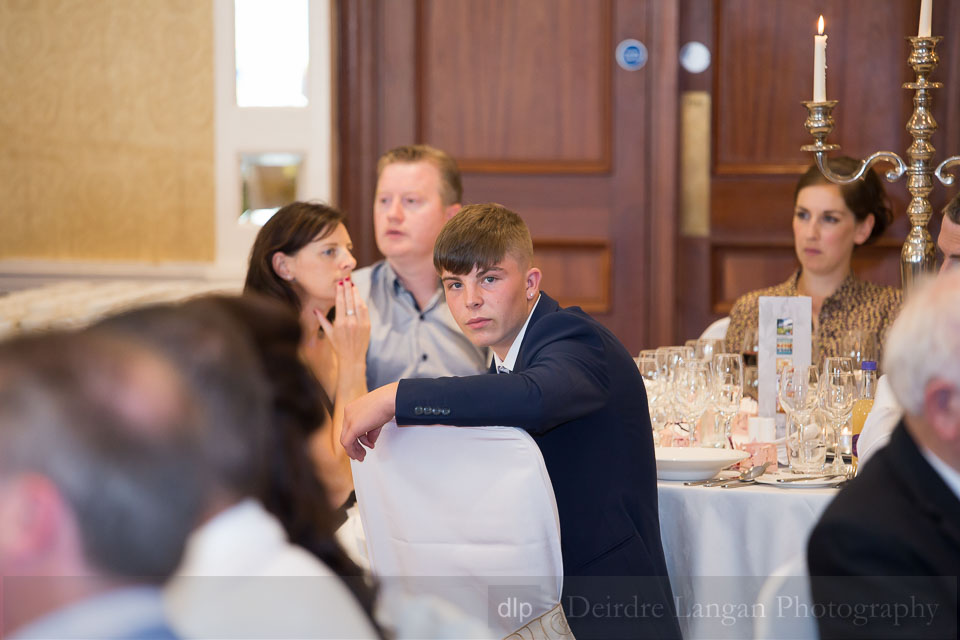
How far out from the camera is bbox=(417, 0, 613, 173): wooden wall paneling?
4.16 m

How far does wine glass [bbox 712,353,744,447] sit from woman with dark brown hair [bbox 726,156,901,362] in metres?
0.82

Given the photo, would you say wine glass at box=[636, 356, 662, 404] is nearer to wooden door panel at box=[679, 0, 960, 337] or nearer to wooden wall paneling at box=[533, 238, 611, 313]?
wooden wall paneling at box=[533, 238, 611, 313]

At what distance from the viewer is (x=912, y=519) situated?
43.3 inches

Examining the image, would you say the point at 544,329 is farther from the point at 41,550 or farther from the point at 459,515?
the point at 41,550

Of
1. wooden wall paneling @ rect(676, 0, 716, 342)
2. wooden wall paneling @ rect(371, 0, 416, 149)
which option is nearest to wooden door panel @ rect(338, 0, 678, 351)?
wooden wall paneling @ rect(371, 0, 416, 149)

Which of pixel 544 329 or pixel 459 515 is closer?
pixel 459 515

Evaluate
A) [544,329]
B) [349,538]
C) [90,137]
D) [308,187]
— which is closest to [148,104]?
[90,137]

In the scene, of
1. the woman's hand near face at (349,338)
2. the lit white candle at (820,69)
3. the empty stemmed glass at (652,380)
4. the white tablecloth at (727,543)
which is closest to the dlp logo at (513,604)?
the white tablecloth at (727,543)

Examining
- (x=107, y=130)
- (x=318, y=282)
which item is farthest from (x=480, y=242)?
(x=107, y=130)

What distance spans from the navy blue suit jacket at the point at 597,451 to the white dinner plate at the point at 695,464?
0.17 meters

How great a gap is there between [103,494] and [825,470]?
1.72m

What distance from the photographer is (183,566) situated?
65 centimetres

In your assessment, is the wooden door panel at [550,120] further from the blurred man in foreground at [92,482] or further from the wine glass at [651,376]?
the blurred man in foreground at [92,482]

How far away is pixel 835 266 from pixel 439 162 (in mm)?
1266
